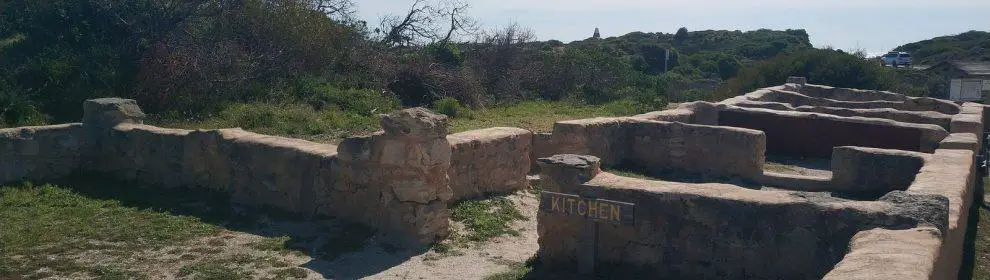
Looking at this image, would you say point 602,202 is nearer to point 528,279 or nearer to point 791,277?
point 528,279

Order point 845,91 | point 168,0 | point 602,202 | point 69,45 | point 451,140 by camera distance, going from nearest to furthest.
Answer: point 602,202 < point 451,140 < point 69,45 < point 168,0 < point 845,91

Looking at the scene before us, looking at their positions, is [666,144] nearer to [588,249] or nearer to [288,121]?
[288,121]

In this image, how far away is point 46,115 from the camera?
13.2 meters

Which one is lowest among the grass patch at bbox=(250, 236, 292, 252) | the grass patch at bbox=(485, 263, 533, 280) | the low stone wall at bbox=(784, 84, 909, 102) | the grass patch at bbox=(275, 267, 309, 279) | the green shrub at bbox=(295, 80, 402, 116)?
the grass patch at bbox=(485, 263, 533, 280)

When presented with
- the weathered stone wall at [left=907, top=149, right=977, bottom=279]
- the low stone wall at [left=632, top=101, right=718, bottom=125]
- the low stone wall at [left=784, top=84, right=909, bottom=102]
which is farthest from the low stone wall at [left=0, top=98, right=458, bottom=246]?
the low stone wall at [left=784, top=84, right=909, bottom=102]

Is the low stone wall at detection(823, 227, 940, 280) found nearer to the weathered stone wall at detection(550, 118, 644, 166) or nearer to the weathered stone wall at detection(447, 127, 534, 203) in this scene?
the weathered stone wall at detection(447, 127, 534, 203)

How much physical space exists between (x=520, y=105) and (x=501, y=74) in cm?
334

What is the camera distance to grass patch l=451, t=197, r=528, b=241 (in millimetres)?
8828

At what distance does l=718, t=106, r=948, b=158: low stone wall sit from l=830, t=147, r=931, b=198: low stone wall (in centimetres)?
250

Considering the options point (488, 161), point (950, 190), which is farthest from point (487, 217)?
point (950, 190)

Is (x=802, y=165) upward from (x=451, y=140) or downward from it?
downward

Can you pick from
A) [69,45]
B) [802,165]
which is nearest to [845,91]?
[802,165]

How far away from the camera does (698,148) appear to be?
1262 centimetres

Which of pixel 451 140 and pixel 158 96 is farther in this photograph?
pixel 158 96
